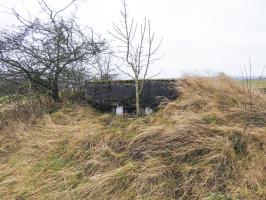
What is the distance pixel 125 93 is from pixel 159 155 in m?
2.36

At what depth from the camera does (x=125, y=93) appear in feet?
21.4

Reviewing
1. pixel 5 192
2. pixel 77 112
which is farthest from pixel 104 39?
pixel 5 192

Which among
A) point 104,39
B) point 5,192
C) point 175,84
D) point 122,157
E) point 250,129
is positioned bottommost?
point 5,192

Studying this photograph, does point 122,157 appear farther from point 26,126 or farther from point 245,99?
point 26,126

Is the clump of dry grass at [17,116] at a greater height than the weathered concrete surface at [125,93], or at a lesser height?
lesser

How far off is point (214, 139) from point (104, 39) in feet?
14.2

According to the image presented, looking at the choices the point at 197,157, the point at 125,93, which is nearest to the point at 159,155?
the point at 197,157

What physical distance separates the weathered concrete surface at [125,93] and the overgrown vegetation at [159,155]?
34 centimetres

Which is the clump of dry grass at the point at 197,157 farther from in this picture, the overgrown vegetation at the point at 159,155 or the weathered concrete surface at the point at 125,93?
the weathered concrete surface at the point at 125,93

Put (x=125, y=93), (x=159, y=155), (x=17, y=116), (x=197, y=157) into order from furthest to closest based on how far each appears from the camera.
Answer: (x=17, y=116)
(x=125, y=93)
(x=159, y=155)
(x=197, y=157)

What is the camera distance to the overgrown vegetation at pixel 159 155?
3.75 metres

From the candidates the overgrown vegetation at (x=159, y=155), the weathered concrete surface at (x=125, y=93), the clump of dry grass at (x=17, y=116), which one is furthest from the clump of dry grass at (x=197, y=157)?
the clump of dry grass at (x=17, y=116)

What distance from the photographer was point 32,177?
461 cm

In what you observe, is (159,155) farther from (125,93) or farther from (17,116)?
(17,116)
